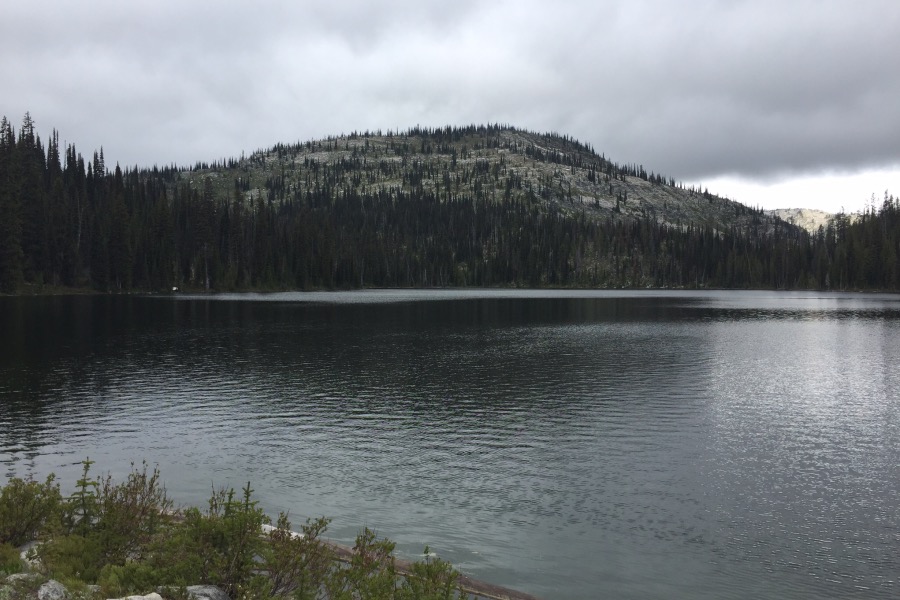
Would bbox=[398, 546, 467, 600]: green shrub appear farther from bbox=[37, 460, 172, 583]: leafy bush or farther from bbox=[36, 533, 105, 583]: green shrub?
bbox=[36, 533, 105, 583]: green shrub

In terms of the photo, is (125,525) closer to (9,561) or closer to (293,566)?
(9,561)

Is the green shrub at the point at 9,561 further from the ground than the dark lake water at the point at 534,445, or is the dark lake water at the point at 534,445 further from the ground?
the green shrub at the point at 9,561

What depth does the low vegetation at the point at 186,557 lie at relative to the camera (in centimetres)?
1113

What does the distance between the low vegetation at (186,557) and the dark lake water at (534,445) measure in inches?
205

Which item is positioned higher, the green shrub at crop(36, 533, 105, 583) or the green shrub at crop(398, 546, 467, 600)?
the green shrub at crop(398, 546, 467, 600)

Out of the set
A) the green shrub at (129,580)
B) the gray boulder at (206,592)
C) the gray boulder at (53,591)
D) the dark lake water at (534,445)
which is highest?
the gray boulder at (53,591)

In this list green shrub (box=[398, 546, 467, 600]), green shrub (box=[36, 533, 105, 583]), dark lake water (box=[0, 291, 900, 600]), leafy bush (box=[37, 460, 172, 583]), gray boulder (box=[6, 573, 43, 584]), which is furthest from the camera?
dark lake water (box=[0, 291, 900, 600])

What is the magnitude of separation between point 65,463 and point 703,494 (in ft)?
82.5

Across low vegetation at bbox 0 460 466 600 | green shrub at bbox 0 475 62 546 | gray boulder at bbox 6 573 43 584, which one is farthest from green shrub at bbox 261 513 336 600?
green shrub at bbox 0 475 62 546

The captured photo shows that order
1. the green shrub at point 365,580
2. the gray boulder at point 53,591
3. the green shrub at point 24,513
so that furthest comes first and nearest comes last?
the green shrub at point 24,513, the gray boulder at point 53,591, the green shrub at point 365,580

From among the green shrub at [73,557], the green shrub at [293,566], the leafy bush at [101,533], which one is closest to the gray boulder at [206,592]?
the green shrub at [293,566]

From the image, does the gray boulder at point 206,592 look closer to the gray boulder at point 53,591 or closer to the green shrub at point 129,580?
the green shrub at point 129,580

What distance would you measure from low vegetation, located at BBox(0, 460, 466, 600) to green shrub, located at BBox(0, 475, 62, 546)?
0.02 metres

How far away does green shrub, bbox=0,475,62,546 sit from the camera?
46.2ft
